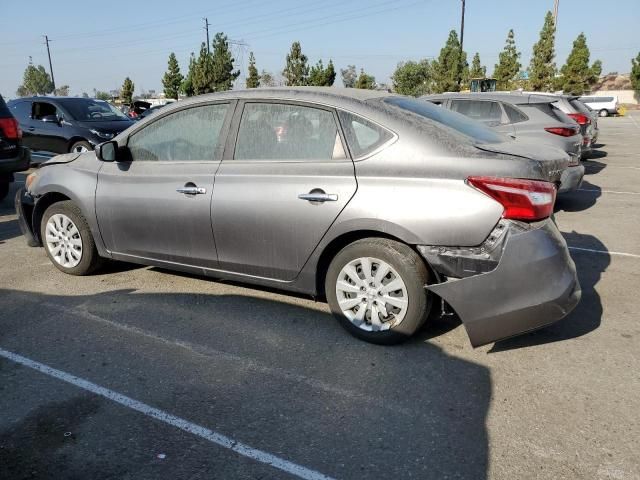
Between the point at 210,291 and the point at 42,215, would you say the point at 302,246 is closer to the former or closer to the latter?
the point at 210,291

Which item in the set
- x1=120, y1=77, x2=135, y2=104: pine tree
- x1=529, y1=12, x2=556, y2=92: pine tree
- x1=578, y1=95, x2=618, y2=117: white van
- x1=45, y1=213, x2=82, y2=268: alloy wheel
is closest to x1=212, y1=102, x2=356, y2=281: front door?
x1=45, y1=213, x2=82, y2=268: alloy wheel

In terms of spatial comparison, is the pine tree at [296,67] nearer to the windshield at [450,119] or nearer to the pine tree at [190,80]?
the pine tree at [190,80]

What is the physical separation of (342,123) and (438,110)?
92cm

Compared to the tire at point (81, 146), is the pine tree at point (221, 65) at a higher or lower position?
higher

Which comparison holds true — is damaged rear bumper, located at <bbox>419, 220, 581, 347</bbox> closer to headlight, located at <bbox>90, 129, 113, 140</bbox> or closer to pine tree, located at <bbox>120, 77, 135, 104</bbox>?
headlight, located at <bbox>90, 129, 113, 140</bbox>

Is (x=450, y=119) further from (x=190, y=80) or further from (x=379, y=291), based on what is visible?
(x=190, y=80)

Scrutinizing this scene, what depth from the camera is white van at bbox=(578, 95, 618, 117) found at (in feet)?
144

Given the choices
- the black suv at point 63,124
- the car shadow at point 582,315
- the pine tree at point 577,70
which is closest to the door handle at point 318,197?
the car shadow at point 582,315

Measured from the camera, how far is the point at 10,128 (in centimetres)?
852

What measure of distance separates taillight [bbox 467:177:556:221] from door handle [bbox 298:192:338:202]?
2.86ft

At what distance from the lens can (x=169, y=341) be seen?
379 centimetres

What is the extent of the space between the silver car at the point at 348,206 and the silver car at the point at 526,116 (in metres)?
4.96

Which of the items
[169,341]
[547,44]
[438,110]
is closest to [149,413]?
[169,341]

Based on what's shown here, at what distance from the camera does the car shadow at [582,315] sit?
147 inches
